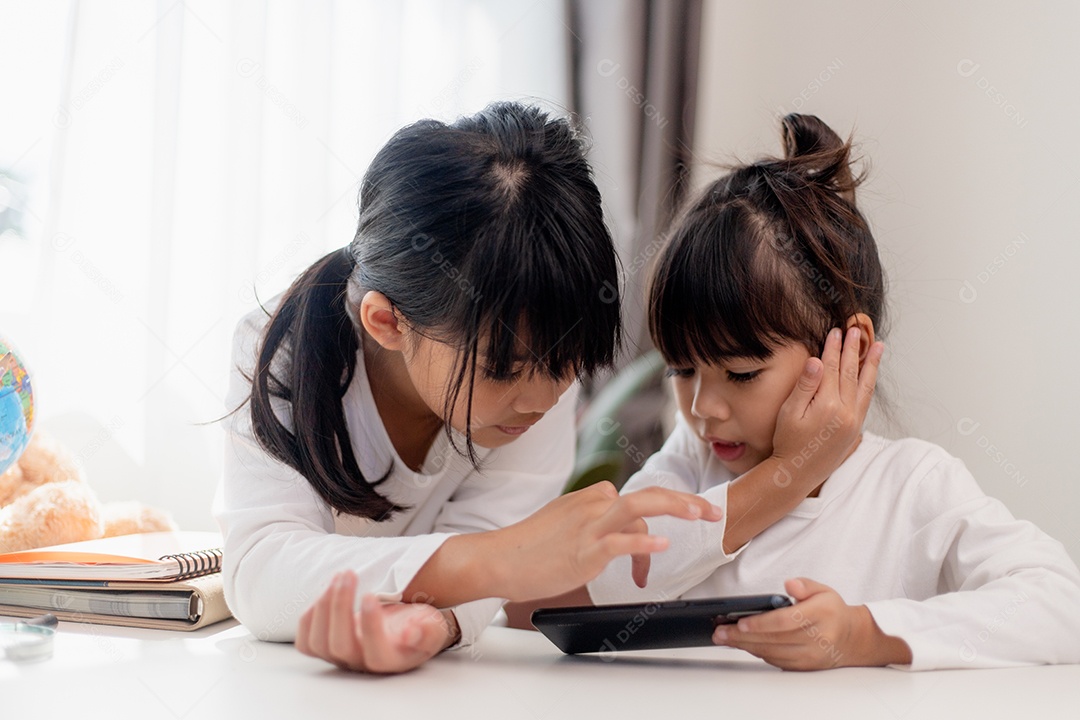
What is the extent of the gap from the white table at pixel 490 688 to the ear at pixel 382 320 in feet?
0.96

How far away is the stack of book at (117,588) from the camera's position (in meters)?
0.88

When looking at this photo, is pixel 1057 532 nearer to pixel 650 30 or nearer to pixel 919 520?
pixel 919 520

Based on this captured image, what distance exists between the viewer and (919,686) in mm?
702

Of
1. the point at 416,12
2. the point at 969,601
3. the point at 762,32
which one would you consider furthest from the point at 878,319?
the point at 762,32

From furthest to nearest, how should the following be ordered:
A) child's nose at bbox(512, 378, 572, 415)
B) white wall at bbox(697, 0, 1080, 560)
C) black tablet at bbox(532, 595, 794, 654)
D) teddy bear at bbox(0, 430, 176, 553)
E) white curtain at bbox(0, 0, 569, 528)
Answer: white wall at bbox(697, 0, 1080, 560)
white curtain at bbox(0, 0, 569, 528)
teddy bear at bbox(0, 430, 176, 553)
child's nose at bbox(512, 378, 572, 415)
black tablet at bbox(532, 595, 794, 654)

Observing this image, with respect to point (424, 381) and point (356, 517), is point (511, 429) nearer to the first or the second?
point (424, 381)

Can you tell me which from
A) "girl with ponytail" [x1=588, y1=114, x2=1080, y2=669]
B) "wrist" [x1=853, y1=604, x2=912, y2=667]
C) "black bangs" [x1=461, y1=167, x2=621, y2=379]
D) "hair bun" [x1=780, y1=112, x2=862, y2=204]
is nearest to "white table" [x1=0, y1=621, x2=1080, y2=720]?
"wrist" [x1=853, y1=604, x2=912, y2=667]

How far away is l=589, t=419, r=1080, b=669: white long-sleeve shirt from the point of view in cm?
77

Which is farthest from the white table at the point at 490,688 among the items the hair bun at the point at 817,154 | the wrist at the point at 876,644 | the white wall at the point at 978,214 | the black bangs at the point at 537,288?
the white wall at the point at 978,214

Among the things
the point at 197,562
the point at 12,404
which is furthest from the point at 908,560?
the point at 12,404

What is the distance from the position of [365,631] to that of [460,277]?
0.30 meters

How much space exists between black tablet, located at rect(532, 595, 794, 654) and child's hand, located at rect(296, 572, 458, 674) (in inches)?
4.1

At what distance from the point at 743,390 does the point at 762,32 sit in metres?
1.31

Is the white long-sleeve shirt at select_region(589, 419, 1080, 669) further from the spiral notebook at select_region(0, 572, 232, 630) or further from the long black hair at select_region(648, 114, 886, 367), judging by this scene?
the spiral notebook at select_region(0, 572, 232, 630)
